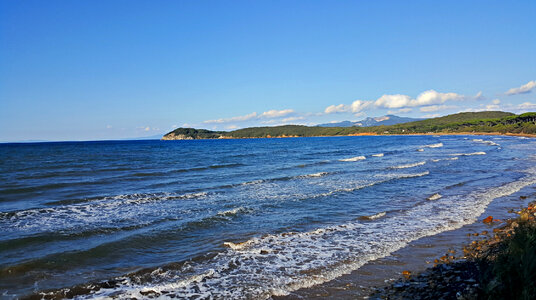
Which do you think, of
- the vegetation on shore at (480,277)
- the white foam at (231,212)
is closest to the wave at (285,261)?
the vegetation on shore at (480,277)

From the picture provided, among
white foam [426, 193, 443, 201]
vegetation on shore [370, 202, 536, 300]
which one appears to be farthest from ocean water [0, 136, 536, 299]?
vegetation on shore [370, 202, 536, 300]

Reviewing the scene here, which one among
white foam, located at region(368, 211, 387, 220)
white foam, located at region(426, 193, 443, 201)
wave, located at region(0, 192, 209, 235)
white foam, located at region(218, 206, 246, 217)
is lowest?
white foam, located at region(368, 211, 387, 220)

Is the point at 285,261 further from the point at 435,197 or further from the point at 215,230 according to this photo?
the point at 435,197

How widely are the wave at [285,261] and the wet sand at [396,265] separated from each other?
0.29m

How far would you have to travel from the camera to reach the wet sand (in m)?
7.31

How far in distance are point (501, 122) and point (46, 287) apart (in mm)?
164301

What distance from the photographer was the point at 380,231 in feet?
39.8

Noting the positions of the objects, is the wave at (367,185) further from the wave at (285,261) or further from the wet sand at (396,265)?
the wet sand at (396,265)

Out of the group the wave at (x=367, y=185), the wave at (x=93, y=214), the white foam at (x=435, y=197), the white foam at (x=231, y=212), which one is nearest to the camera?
the wave at (x=93, y=214)

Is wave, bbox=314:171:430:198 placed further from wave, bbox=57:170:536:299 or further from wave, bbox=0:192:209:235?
wave, bbox=0:192:209:235

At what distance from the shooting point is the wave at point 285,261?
774 centimetres

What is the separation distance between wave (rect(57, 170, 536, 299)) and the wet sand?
0.94 feet

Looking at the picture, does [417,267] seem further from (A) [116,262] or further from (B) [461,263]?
(A) [116,262]

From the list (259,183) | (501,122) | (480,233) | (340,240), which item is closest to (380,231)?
(340,240)
